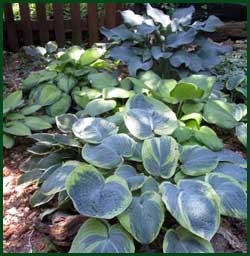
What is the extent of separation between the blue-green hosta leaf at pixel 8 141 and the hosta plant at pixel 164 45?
94cm

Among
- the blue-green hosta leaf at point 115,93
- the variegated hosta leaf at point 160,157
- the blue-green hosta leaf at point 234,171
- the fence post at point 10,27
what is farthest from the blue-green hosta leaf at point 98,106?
the fence post at point 10,27

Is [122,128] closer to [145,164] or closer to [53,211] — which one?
[145,164]

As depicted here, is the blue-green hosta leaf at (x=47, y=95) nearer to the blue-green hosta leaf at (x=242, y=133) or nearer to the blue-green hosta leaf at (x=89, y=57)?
the blue-green hosta leaf at (x=89, y=57)

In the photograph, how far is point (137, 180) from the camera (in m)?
1.85

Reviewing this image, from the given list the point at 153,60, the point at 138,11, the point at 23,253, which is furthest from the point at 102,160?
the point at 138,11

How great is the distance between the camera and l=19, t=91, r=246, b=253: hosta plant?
168 cm

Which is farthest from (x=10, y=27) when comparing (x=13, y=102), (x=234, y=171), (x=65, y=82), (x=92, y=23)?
(x=234, y=171)

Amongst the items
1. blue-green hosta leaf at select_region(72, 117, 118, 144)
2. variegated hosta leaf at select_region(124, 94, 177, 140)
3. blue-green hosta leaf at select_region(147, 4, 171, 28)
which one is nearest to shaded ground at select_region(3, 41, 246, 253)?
blue-green hosta leaf at select_region(72, 117, 118, 144)

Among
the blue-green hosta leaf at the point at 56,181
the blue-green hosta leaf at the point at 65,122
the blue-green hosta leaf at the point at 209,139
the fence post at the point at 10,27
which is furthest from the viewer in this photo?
the fence post at the point at 10,27

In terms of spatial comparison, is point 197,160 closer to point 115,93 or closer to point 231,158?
point 231,158

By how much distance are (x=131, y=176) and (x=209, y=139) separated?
0.54m

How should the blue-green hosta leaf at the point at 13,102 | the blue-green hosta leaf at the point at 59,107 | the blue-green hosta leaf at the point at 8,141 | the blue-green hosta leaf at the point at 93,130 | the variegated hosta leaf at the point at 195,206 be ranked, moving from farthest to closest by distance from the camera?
the blue-green hosta leaf at the point at 59,107 < the blue-green hosta leaf at the point at 13,102 < the blue-green hosta leaf at the point at 8,141 < the blue-green hosta leaf at the point at 93,130 < the variegated hosta leaf at the point at 195,206

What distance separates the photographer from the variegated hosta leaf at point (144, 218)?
167cm

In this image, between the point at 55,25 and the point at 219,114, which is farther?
the point at 55,25
